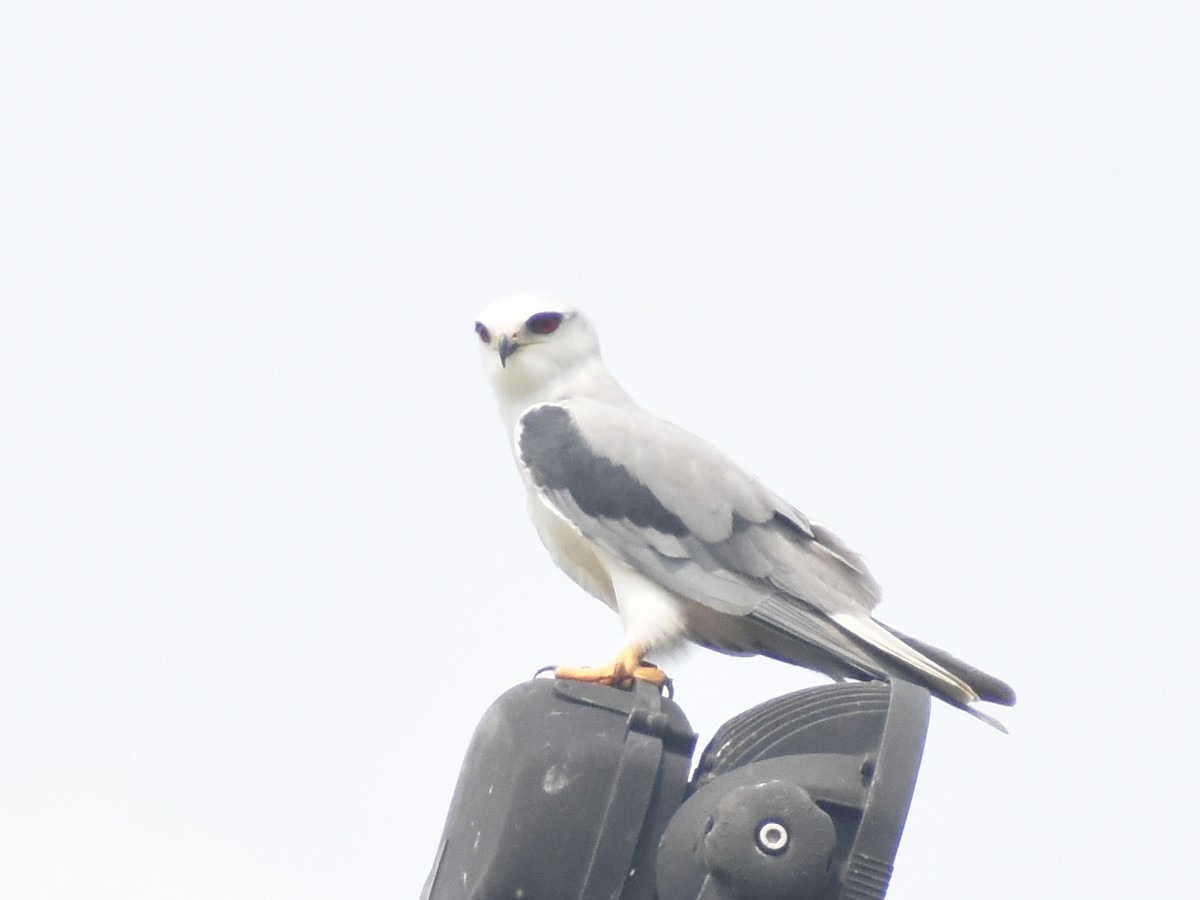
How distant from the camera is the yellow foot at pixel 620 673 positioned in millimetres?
5336

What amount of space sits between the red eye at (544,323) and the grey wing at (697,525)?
2.86 feet

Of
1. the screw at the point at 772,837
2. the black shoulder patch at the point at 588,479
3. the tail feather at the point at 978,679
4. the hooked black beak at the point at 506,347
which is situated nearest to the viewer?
the screw at the point at 772,837

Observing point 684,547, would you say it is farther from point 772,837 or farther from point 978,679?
point 772,837

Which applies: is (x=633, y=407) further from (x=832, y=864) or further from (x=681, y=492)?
(x=832, y=864)

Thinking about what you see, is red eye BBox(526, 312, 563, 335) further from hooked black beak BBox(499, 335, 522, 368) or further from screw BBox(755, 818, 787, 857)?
screw BBox(755, 818, 787, 857)

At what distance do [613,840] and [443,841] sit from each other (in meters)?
0.55

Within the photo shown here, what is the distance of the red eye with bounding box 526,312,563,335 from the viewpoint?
7062mm

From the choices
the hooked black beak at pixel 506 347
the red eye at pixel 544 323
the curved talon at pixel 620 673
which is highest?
the red eye at pixel 544 323

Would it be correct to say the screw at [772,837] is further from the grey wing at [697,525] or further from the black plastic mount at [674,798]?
the grey wing at [697,525]

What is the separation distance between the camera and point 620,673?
542 centimetres

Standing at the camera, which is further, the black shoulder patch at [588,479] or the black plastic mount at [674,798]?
the black shoulder patch at [588,479]

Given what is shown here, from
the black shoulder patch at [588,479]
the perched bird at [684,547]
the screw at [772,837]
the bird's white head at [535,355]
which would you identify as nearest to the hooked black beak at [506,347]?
the bird's white head at [535,355]

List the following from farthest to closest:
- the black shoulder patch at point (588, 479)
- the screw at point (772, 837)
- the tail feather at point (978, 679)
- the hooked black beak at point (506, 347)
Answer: the hooked black beak at point (506, 347) < the black shoulder patch at point (588, 479) < the tail feather at point (978, 679) < the screw at point (772, 837)

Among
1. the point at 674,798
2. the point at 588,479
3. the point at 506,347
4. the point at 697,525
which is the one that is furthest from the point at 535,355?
the point at 674,798
